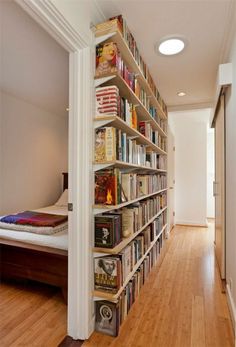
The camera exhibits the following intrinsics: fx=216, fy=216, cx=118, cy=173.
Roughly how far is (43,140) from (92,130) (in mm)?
2870

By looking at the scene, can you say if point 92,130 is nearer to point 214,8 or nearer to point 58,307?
point 214,8

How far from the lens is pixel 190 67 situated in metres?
2.48

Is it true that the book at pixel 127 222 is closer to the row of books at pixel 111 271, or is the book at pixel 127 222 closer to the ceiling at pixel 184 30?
the row of books at pixel 111 271

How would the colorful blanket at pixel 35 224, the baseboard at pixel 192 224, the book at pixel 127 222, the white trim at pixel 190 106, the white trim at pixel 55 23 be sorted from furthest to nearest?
1. the baseboard at pixel 192 224
2. the white trim at pixel 190 106
3. the colorful blanket at pixel 35 224
4. the book at pixel 127 222
5. the white trim at pixel 55 23

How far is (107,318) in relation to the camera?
1.53 m

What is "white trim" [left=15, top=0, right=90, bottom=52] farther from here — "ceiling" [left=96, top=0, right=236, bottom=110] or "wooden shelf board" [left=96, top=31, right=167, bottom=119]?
"ceiling" [left=96, top=0, right=236, bottom=110]

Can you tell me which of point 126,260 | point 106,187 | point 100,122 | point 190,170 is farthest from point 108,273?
point 190,170

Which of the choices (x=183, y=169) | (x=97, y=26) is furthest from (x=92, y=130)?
(x=183, y=169)

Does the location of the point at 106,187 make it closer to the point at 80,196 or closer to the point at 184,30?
the point at 80,196

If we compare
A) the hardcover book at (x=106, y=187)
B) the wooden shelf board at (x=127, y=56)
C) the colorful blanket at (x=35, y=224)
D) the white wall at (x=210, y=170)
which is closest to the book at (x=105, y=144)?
the hardcover book at (x=106, y=187)

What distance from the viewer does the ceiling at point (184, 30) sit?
158 cm

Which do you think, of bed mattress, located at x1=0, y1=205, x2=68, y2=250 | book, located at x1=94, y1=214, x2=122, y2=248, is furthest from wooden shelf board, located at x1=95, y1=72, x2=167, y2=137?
bed mattress, located at x1=0, y1=205, x2=68, y2=250

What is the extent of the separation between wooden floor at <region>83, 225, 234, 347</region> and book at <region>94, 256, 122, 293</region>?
1.11 feet

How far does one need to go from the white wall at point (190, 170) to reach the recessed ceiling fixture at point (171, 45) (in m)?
2.81
